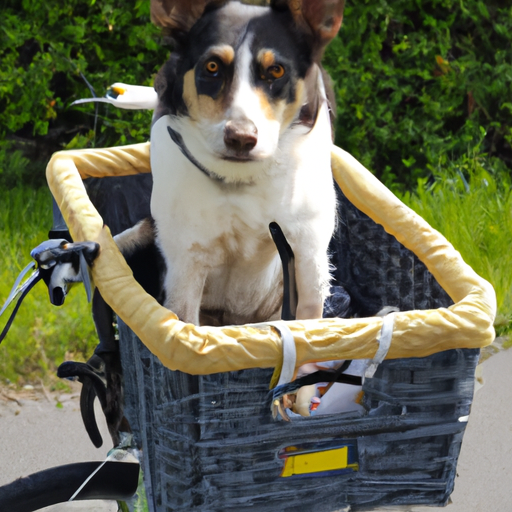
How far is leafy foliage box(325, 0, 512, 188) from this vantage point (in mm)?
3799

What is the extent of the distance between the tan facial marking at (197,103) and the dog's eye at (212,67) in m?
0.04

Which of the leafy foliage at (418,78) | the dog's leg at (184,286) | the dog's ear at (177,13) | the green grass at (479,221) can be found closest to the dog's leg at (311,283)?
the dog's leg at (184,286)

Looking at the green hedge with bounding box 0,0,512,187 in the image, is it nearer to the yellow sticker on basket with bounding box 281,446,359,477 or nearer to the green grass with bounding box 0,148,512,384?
the green grass with bounding box 0,148,512,384

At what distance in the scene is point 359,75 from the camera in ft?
12.5

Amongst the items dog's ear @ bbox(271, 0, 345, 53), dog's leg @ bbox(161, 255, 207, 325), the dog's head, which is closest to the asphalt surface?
dog's leg @ bbox(161, 255, 207, 325)

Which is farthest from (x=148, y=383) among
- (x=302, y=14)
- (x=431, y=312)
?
(x=302, y=14)

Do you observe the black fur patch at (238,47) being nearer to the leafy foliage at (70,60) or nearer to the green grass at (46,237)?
the green grass at (46,237)

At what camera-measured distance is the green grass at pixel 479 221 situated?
3127 millimetres

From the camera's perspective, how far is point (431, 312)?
1.24 meters

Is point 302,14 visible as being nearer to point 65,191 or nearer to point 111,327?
point 65,191

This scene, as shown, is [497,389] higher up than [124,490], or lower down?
lower down

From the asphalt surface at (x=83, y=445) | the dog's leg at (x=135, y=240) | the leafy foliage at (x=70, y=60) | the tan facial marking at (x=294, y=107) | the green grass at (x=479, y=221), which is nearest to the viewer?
the tan facial marking at (x=294, y=107)

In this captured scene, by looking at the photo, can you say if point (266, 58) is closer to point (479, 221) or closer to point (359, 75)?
point (479, 221)

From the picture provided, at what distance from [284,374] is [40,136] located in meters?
3.16
